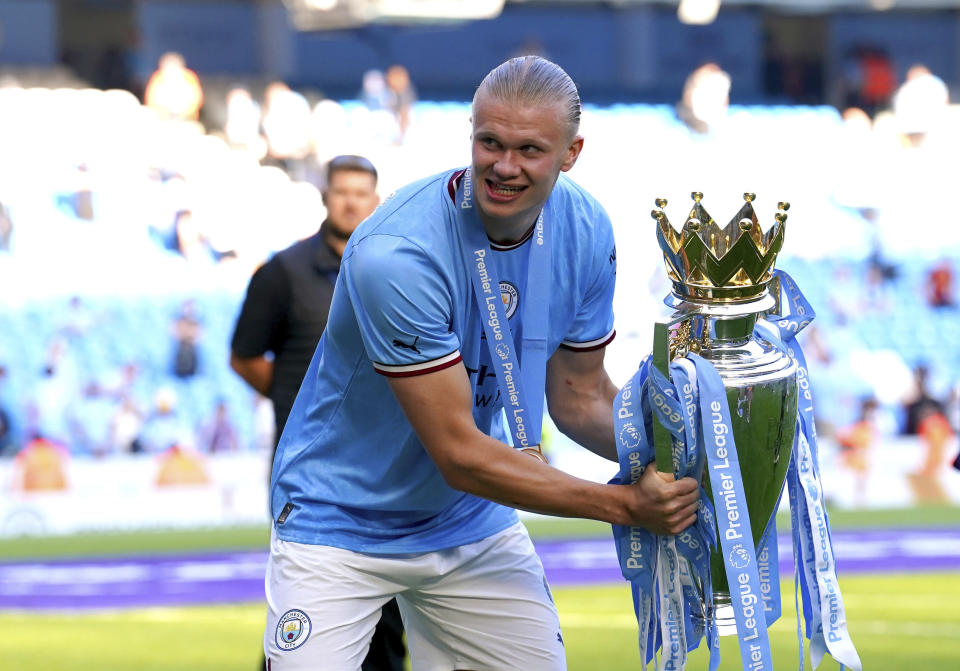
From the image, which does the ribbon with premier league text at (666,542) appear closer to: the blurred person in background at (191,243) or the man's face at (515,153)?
the man's face at (515,153)

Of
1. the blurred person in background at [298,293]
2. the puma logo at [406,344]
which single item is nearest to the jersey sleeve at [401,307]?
the puma logo at [406,344]

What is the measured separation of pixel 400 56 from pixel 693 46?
13.0 ft

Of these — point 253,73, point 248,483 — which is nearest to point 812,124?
point 253,73

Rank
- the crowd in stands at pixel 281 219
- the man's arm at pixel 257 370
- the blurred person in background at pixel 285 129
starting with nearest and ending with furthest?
the man's arm at pixel 257 370 < the crowd in stands at pixel 281 219 < the blurred person in background at pixel 285 129

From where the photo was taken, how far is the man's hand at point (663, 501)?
2.28 metres

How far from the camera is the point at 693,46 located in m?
18.0

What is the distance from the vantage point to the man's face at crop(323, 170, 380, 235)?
4.38m

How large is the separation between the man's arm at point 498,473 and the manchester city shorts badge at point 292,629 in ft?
1.37

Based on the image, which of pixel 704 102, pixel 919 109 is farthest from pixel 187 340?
pixel 919 109

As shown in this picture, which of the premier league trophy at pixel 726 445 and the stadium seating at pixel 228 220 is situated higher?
the premier league trophy at pixel 726 445

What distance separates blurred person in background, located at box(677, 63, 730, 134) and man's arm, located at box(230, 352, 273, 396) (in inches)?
456

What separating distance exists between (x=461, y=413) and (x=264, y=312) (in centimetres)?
209

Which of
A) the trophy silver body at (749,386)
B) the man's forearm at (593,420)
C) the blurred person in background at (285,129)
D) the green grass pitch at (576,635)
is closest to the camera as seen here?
the trophy silver body at (749,386)

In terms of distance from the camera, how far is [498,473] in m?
2.38
